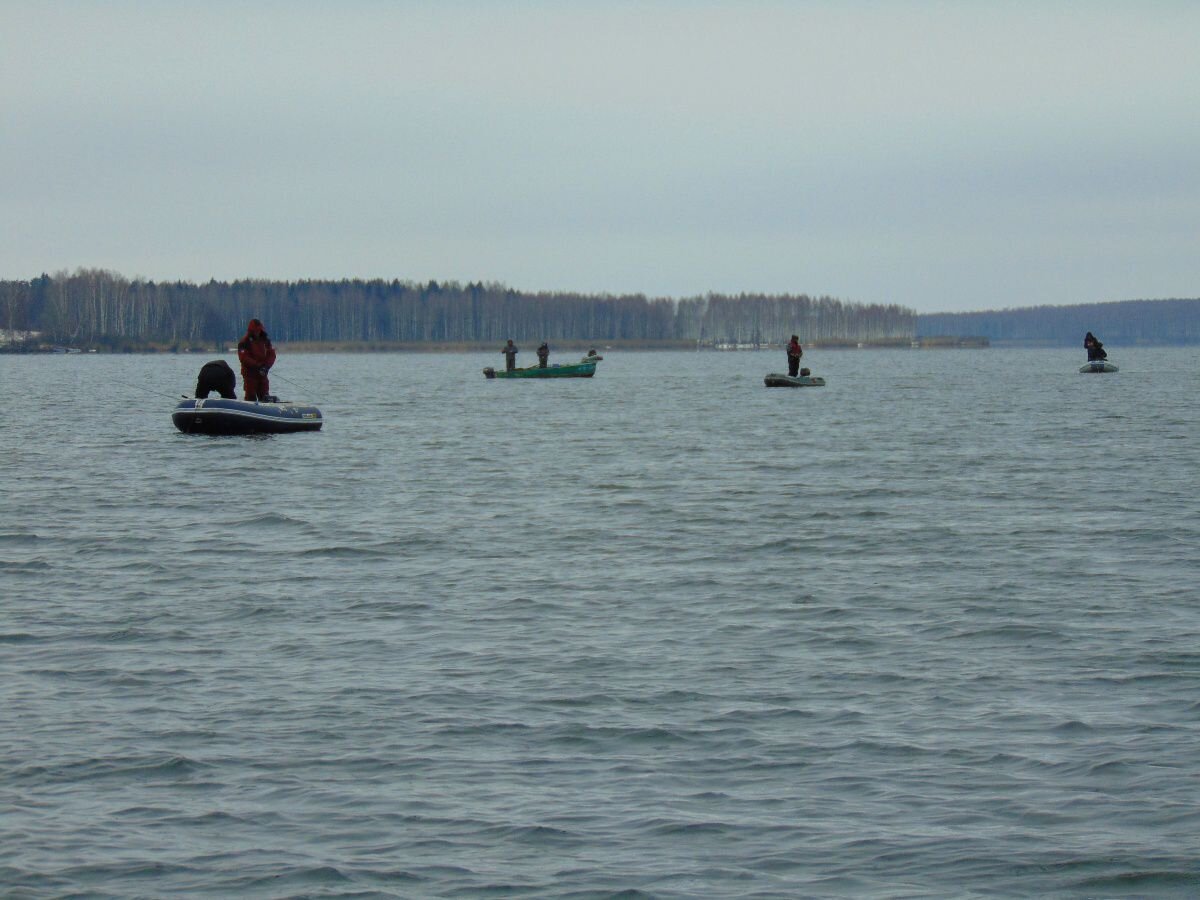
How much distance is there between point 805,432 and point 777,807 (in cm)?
4165

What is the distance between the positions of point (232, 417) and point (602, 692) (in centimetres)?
3496

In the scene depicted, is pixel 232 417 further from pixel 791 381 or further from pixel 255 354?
pixel 791 381

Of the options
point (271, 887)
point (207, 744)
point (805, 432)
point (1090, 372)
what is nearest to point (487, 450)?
point (805, 432)

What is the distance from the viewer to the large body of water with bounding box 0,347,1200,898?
9531 millimetres

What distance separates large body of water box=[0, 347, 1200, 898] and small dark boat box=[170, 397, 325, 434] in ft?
48.4

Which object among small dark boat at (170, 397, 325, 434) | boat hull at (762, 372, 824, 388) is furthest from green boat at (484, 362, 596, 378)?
small dark boat at (170, 397, 325, 434)

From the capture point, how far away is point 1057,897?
348 inches

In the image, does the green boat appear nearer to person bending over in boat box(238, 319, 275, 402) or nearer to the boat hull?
the boat hull

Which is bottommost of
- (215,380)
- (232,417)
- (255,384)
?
(232,417)

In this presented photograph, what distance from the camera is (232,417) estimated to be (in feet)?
154

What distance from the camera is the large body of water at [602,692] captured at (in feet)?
31.3

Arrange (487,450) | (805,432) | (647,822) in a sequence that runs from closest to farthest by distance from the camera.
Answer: (647,822) < (487,450) < (805,432)

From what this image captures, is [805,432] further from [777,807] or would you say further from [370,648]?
[777,807]

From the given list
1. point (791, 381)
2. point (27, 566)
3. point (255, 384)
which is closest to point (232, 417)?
point (255, 384)
